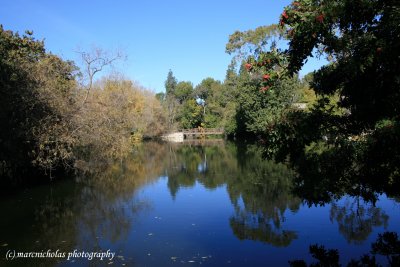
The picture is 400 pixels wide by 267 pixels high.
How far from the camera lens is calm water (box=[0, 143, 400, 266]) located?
961cm

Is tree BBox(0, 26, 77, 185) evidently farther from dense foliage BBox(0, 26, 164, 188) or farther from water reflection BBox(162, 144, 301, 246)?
water reflection BBox(162, 144, 301, 246)

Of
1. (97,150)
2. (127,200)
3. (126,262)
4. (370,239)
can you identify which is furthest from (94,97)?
(370,239)

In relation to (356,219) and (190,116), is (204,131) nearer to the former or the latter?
(190,116)

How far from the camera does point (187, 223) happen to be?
42.1 feet

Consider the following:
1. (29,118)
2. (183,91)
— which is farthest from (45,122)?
(183,91)

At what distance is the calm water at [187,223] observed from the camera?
961 cm

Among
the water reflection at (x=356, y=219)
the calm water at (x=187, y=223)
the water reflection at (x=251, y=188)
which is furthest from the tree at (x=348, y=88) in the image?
the water reflection at (x=356, y=219)

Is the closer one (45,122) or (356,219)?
(356,219)

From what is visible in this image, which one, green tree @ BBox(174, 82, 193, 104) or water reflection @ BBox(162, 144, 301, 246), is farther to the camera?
green tree @ BBox(174, 82, 193, 104)

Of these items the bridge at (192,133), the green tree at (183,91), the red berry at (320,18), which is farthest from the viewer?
the green tree at (183,91)

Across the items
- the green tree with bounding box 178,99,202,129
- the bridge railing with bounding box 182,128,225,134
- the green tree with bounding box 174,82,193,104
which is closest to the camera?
the bridge railing with bounding box 182,128,225,134

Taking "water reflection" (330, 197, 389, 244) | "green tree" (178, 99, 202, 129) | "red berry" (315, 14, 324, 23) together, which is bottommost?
"water reflection" (330, 197, 389, 244)

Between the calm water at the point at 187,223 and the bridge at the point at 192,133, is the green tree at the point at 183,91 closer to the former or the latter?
the bridge at the point at 192,133

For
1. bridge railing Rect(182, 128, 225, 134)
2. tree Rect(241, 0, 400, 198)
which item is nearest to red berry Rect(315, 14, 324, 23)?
tree Rect(241, 0, 400, 198)
